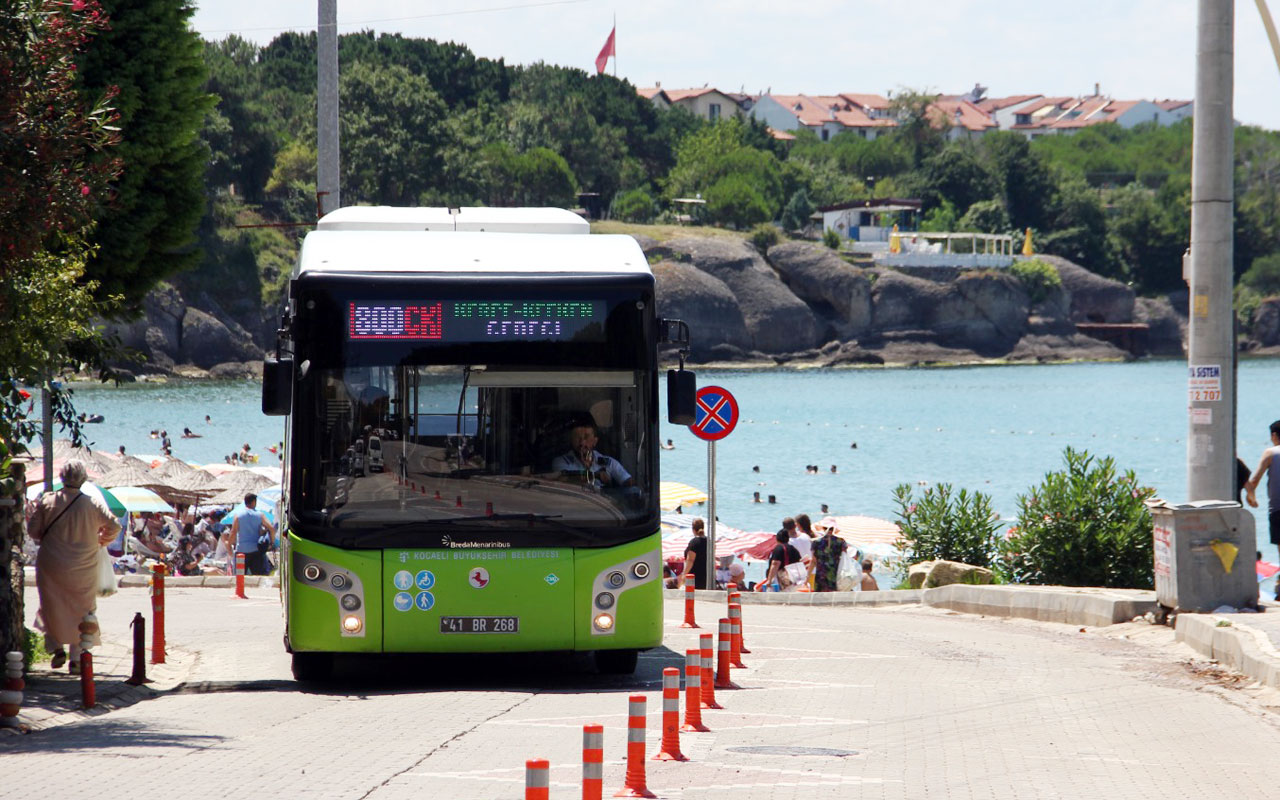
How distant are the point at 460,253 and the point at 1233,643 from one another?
7109mm

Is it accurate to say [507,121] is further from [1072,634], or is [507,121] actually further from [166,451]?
[1072,634]

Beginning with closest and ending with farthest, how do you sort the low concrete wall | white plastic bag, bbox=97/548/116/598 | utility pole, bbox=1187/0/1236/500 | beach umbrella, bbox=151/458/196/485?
white plastic bag, bbox=97/548/116/598 → utility pole, bbox=1187/0/1236/500 → the low concrete wall → beach umbrella, bbox=151/458/196/485

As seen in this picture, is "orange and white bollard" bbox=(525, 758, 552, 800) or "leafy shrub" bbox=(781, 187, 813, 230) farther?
"leafy shrub" bbox=(781, 187, 813, 230)

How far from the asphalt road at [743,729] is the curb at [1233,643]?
177 millimetres

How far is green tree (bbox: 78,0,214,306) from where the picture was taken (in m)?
14.0

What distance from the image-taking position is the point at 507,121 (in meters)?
159

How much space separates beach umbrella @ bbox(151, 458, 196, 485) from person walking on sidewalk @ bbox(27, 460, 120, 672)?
25269 mm

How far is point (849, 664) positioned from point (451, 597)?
13.0ft

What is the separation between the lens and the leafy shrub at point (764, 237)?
140625mm

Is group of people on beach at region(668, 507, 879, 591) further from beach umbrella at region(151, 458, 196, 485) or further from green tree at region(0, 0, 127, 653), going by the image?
beach umbrella at region(151, 458, 196, 485)

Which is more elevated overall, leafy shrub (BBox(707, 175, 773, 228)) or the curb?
leafy shrub (BBox(707, 175, 773, 228))

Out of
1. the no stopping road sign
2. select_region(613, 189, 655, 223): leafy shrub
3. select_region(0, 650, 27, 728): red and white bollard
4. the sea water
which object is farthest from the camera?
select_region(613, 189, 655, 223): leafy shrub

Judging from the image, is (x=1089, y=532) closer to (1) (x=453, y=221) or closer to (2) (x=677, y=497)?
(1) (x=453, y=221)

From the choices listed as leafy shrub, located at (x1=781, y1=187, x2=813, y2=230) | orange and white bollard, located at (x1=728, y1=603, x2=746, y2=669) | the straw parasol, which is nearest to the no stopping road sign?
orange and white bollard, located at (x1=728, y1=603, x2=746, y2=669)
